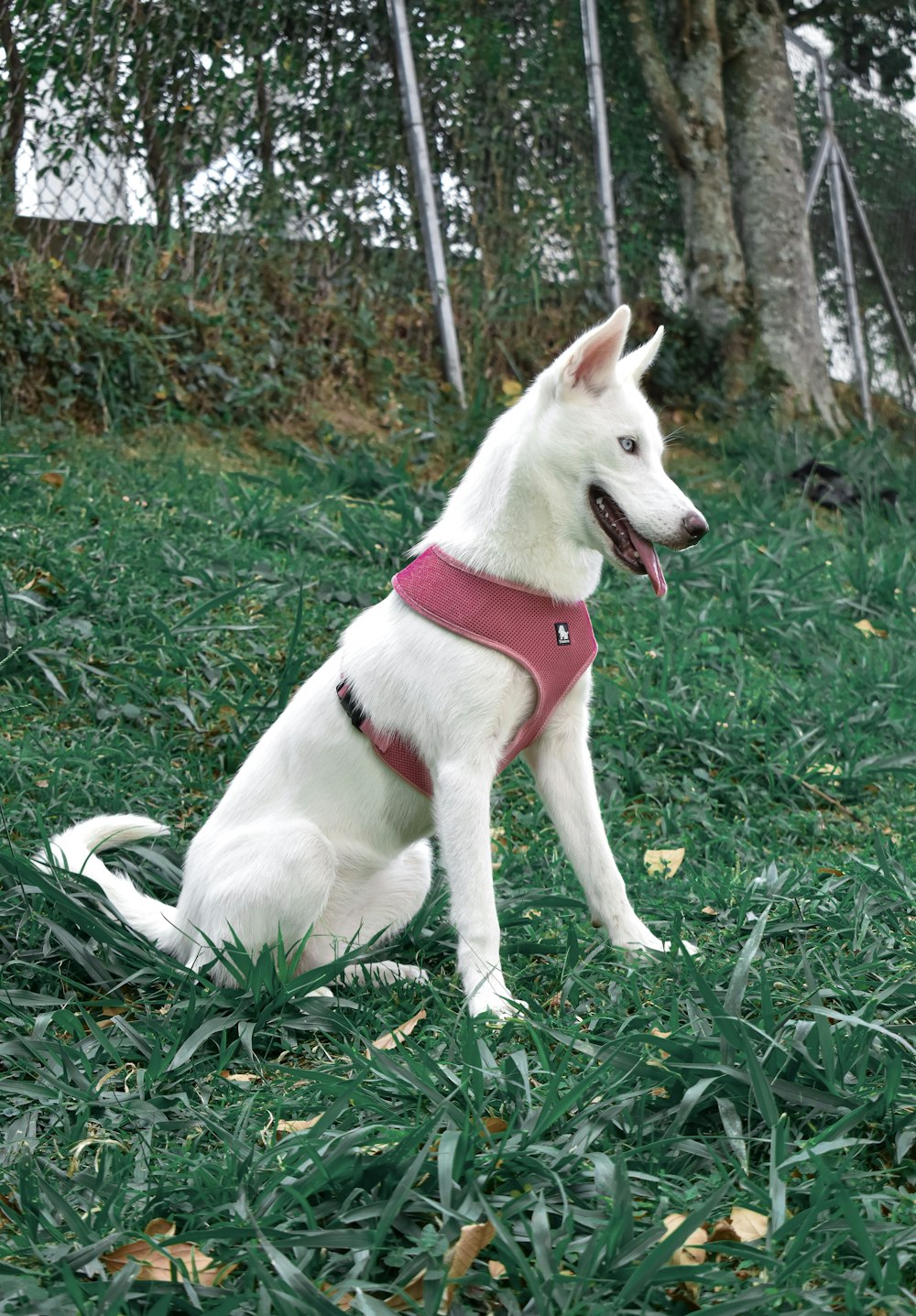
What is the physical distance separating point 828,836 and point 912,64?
9334 millimetres

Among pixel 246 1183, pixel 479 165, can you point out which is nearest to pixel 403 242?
pixel 479 165

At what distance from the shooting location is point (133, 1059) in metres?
2.54

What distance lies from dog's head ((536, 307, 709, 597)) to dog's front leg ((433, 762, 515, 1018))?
609 millimetres

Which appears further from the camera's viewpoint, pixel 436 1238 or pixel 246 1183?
pixel 246 1183

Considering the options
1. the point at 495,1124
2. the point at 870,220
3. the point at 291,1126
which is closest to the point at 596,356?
the point at 495,1124

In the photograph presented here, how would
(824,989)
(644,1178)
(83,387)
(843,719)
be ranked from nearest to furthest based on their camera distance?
1. (644,1178)
2. (824,989)
3. (843,719)
4. (83,387)

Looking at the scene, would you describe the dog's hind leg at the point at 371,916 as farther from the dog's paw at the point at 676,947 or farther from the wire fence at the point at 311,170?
the wire fence at the point at 311,170

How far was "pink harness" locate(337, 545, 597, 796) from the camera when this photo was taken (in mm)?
2762

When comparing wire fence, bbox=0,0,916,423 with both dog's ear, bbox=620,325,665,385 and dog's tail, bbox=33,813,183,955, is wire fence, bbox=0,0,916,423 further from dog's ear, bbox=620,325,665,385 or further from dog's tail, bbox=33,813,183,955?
dog's ear, bbox=620,325,665,385

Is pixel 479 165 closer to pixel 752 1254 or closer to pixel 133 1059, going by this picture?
pixel 133 1059

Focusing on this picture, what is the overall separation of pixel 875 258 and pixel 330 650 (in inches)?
285

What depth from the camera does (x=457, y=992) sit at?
2.83 metres

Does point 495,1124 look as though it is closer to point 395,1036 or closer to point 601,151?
point 395,1036

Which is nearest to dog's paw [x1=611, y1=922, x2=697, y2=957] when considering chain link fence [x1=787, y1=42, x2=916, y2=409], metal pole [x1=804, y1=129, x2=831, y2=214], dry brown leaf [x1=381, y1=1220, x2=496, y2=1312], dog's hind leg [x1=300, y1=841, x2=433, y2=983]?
dog's hind leg [x1=300, y1=841, x2=433, y2=983]
